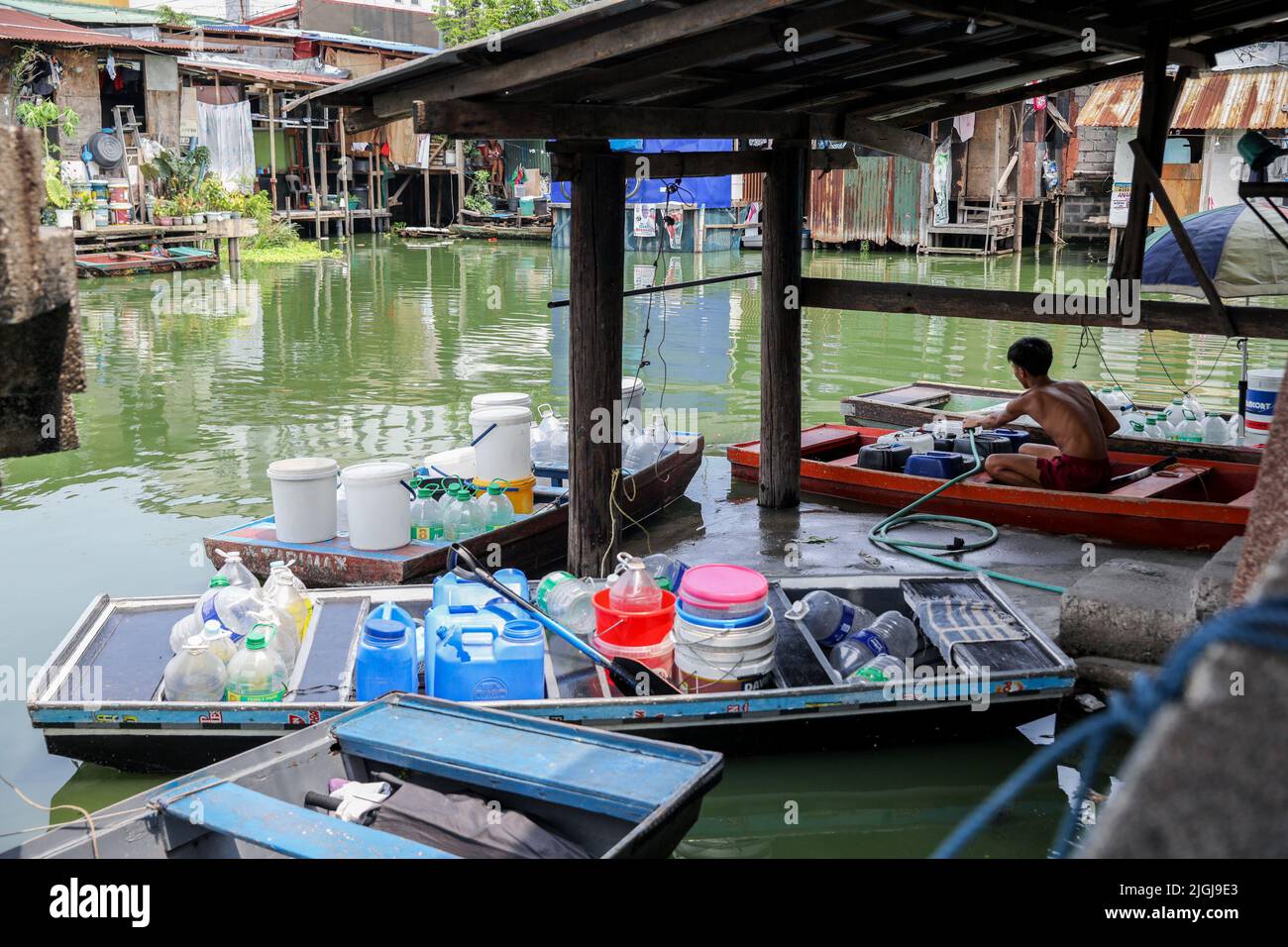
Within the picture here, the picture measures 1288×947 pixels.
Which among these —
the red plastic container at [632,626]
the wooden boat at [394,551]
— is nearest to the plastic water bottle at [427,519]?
the wooden boat at [394,551]

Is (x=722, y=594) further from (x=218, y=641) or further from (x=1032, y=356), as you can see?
(x=1032, y=356)

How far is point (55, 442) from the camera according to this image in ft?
8.01

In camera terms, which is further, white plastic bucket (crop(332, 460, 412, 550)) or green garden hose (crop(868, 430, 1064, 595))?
green garden hose (crop(868, 430, 1064, 595))

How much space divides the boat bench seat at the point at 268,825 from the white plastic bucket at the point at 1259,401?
893 cm

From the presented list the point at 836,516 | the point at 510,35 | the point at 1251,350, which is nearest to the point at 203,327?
the point at 836,516

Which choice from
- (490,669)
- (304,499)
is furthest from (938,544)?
(304,499)

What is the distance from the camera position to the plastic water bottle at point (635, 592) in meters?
6.02

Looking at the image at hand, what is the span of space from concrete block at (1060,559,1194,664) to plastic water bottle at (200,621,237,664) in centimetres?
446

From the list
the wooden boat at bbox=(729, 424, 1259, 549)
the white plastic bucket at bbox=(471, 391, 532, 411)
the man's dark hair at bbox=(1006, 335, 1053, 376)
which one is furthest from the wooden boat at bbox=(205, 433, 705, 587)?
the man's dark hair at bbox=(1006, 335, 1053, 376)

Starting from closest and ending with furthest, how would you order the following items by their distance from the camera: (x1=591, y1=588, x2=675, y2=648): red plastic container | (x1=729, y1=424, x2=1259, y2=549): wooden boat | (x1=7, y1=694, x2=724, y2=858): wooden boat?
(x1=7, y1=694, x2=724, y2=858): wooden boat → (x1=591, y1=588, x2=675, y2=648): red plastic container → (x1=729, y1=424, x2=1259, y2=549): wooden boat

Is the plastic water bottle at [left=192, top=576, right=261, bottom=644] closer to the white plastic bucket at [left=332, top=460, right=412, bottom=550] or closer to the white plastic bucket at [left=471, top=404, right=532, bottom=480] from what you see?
the white plastic bucket at [left=332, top=460, right=412, bottom=550]

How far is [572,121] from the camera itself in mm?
6809

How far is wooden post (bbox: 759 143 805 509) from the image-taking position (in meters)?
9.06

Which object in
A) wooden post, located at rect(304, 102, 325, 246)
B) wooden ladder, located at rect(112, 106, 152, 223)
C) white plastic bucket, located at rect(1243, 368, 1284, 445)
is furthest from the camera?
wooden post, located at rect(304, 102, 325, 246)
